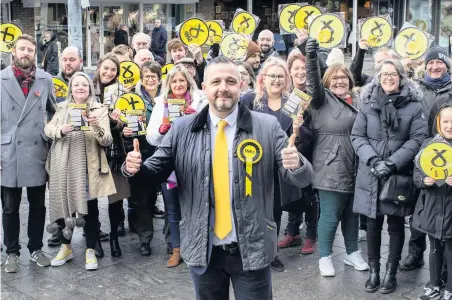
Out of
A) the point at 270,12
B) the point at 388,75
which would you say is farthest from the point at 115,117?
the point at 270,12

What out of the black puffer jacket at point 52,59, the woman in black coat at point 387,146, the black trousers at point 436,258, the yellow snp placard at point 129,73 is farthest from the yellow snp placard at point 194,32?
the black puffer jacket at point 52,59

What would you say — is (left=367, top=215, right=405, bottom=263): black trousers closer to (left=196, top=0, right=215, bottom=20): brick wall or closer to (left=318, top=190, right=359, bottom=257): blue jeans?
(left=318, top=190, right=359, bottom=257): blue jeans

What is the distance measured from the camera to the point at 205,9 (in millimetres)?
27266

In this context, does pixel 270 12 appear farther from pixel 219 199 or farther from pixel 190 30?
→ pixel 219 199

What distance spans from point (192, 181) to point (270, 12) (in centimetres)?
2570

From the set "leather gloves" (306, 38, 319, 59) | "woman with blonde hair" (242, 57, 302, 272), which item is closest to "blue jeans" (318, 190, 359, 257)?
"woman with blonde hair" (242, 57, 302, 272)

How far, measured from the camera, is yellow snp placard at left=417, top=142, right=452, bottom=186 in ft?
16.4

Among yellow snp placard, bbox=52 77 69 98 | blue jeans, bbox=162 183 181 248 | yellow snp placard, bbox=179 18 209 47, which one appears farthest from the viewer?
yellow snp placard, bbox=179 18 209 47

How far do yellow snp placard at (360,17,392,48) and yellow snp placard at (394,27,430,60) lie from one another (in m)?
0.19

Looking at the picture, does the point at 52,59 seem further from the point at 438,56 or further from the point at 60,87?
the point at 438,56

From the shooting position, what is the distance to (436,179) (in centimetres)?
504

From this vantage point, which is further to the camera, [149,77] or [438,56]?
[149,77]

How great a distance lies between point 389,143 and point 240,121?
7.21 ft

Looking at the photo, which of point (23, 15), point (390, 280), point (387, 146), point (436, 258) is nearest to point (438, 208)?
point (436, 258)
